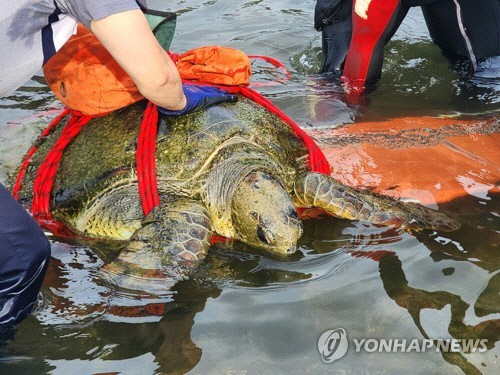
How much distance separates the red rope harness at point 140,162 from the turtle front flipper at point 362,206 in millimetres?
214

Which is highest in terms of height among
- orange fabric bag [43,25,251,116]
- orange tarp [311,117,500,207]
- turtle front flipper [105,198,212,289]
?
orange fabric bag [43,25,251,116]

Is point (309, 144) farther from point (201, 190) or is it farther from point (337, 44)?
point (337, 44)

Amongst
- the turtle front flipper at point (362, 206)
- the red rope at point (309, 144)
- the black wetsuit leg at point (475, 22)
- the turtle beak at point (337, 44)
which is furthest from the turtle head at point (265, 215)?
the black wetsuit leg at point (475, 22)

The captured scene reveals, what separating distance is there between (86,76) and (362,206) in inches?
61.7

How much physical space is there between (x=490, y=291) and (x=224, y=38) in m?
4.36

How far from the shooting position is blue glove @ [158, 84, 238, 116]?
314 centimetres

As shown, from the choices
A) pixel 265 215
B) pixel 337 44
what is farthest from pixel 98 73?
pixel 337 44

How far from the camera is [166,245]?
2.93 m

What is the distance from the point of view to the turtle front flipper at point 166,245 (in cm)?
284

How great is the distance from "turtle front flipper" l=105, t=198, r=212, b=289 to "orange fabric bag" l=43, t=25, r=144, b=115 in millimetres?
716

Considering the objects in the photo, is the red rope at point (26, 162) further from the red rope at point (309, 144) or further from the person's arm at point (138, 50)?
the person's arm at point (138, 50)

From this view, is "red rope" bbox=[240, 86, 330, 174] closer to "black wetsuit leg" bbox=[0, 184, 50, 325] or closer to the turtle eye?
the turtle eye

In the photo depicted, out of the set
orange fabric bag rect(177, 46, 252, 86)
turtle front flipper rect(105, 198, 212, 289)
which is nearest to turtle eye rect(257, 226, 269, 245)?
turtle front flipper rect(105, 198, 212, 289)

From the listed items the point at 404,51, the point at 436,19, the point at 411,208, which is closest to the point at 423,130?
the point at 411,208
